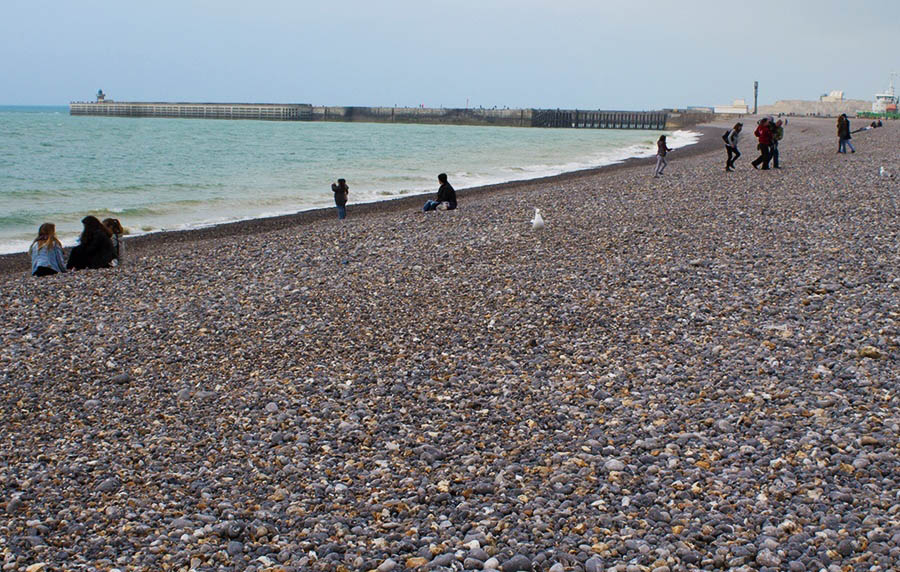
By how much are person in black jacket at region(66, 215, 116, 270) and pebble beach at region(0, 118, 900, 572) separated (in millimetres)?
504

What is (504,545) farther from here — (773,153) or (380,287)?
(773,153)

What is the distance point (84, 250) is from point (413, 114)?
116574 mm

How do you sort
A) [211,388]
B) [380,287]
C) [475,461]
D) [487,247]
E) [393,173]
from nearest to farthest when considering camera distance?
[475,461] → [211,388] → [380,287] → [487,247] → [393,173]

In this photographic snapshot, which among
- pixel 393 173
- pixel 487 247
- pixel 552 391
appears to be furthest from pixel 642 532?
pixel 393 173

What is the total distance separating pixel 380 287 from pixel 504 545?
18.1 ft

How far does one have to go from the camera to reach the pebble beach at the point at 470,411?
4.04 metres

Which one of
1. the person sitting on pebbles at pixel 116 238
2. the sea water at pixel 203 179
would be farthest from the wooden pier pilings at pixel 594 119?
the person sitting on pebbles at pixel 116 238

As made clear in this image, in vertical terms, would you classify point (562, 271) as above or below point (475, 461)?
above

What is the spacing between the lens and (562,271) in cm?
938

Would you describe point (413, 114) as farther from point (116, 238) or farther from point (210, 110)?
point (116, 238)

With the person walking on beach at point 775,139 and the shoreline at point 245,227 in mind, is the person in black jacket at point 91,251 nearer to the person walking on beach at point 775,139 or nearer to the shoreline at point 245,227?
the shoreline at point 245,227

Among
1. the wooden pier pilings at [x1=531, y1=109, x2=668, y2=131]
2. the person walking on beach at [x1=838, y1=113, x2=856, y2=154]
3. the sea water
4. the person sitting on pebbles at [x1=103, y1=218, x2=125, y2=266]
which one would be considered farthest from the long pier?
the person sitting on pebbles at [x1=103, y1=218, x2=125, y2=266]

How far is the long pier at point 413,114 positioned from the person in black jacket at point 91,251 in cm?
9825

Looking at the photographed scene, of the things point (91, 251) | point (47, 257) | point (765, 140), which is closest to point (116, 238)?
point (91, 251)
